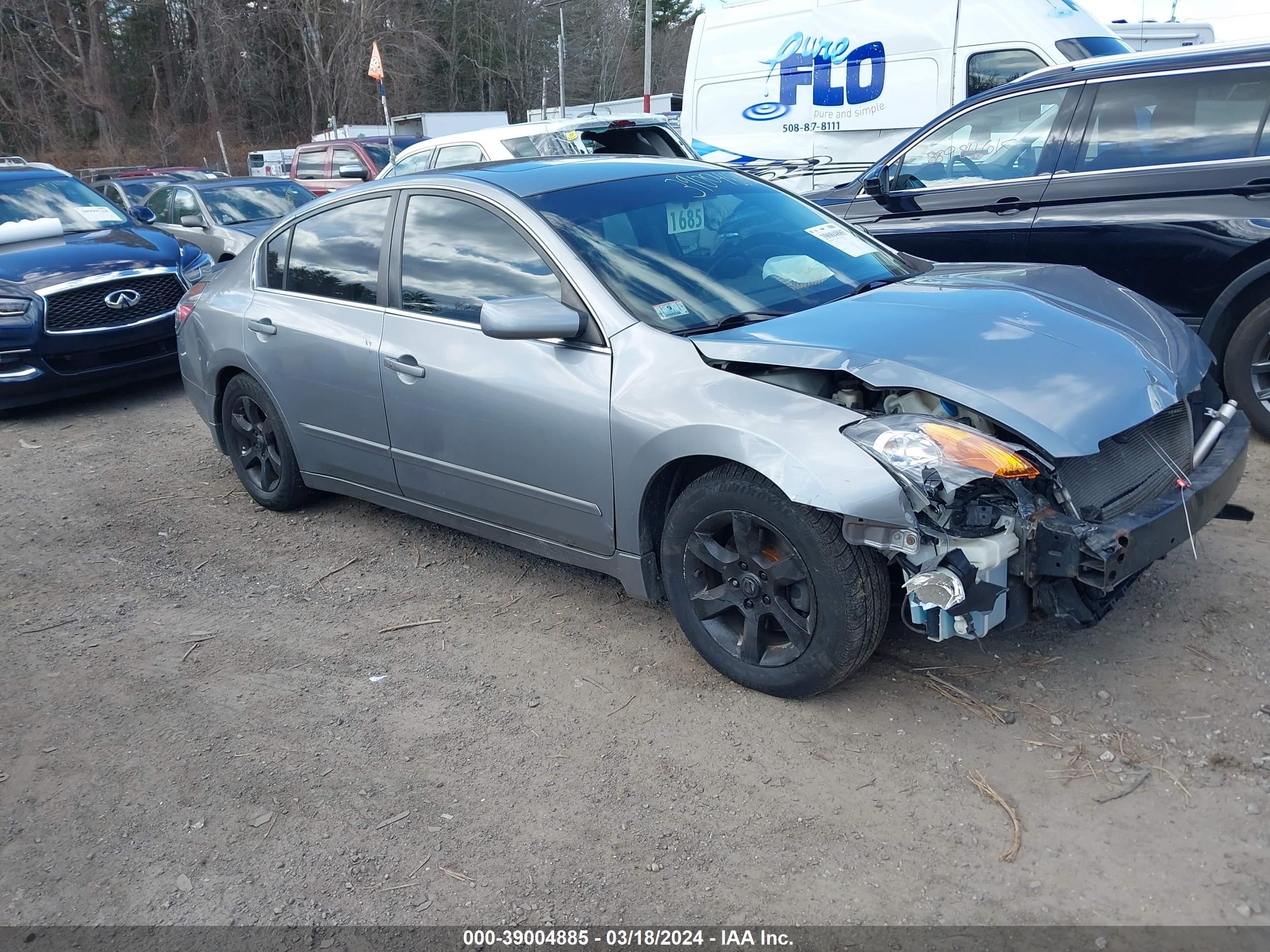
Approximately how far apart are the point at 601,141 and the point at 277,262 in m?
5.10

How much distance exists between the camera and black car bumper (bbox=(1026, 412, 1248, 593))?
2.76 meters

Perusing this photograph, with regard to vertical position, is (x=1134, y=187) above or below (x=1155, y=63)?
below

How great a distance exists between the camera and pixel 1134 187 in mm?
5434

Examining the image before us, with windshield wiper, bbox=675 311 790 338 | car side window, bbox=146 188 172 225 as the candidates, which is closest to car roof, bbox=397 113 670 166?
car side window, bbox=146 188 172 225

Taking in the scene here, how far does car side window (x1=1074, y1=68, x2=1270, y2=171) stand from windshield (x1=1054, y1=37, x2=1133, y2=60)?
2.98 m

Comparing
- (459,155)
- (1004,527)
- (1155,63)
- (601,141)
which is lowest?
(1004,527)

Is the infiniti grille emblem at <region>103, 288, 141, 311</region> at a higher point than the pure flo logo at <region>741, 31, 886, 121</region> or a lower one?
lower

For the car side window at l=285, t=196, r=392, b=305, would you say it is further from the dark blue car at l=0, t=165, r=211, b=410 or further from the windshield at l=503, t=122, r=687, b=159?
the windshield at l=503, t=122, r=687, b=159

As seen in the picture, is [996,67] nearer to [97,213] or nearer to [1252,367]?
[1252,367]

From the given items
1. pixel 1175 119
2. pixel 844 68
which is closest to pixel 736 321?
pixel 1175 119

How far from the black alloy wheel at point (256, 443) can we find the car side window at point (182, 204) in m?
7.31

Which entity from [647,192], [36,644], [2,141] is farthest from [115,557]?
[2,141]

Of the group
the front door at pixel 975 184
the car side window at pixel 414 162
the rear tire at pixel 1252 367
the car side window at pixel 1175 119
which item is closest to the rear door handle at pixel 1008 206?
the front door at pixel 975 184

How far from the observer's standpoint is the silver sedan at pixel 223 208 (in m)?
11.0
